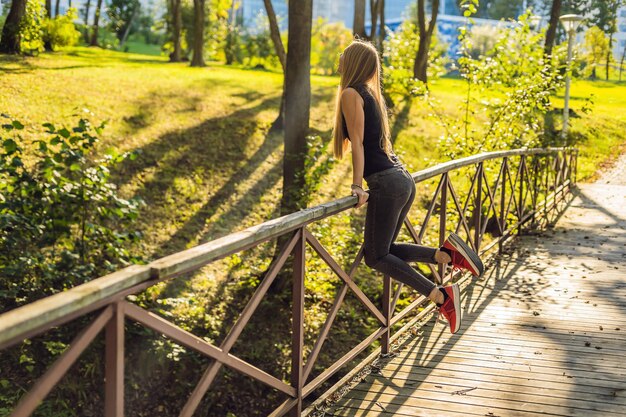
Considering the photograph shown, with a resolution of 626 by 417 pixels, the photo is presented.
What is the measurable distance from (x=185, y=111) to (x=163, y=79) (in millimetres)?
3397

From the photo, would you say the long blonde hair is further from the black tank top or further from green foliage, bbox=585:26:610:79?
green foliage, bbox=585:26:610:79

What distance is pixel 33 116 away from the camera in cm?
1184

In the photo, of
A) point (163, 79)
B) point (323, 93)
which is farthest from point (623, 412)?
point (323, 93)

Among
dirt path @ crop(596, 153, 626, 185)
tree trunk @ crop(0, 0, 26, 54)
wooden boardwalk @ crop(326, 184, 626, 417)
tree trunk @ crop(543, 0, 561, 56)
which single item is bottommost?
dirt path @ crop(596, 153, 626, 185)

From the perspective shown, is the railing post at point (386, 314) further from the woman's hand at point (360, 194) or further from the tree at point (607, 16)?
the tree at point (607, 16)

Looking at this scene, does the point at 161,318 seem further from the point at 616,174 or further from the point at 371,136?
the point at 616,174

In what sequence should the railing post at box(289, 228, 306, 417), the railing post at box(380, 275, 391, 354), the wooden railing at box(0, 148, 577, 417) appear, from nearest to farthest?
the wooden railing at box(0, 148, 577, 417), the railing post at box(289, 228, 306, 417), the railing post at box(380, 275, 391, 354)

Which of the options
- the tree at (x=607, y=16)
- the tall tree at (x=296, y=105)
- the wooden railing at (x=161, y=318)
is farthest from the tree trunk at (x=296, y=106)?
the tree at (x=607, y=16)

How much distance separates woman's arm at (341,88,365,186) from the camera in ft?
13.3

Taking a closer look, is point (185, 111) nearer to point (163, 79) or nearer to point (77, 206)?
point (163, 79)

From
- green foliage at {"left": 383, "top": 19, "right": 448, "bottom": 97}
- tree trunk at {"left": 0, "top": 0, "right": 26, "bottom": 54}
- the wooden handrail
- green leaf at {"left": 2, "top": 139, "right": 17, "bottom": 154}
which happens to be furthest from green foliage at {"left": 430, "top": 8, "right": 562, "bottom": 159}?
tree trunk at {"left": 0, "top": 0, "right": 26, "bottom": 54}

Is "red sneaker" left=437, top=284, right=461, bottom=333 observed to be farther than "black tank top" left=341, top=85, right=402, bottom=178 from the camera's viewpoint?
Yes

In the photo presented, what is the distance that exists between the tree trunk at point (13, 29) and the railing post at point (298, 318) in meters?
13.7

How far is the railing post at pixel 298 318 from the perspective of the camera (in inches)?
141
